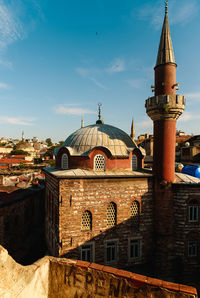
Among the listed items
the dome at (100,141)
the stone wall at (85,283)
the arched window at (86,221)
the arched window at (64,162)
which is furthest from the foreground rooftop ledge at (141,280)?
the arched window at (64,162)

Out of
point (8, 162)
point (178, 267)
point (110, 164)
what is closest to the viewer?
point (178, 267)

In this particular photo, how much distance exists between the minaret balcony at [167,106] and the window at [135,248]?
8310 millimetres

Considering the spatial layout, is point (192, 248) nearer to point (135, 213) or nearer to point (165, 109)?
point (135, 213)

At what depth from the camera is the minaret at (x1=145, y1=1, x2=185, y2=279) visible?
11.8 m

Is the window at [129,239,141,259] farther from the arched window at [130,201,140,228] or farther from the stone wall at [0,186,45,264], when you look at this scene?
the stone wall at [0,186,45,264]

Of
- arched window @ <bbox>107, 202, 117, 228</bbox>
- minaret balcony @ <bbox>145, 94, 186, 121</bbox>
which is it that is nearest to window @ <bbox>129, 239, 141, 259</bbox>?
arched window @ <bbox>107, 202, 117, 228</bbox>

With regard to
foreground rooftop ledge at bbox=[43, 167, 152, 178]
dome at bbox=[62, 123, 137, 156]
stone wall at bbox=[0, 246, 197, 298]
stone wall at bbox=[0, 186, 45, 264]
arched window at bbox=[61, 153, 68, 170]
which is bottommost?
stone wall at bbox=[0, 186, 45, 264]

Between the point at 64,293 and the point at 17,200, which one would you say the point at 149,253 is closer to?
the point at 64,293

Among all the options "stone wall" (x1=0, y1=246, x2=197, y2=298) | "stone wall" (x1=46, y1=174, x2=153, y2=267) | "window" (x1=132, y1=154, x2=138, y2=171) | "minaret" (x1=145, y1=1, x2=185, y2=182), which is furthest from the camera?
"window" (x1=132, y1=154, x2=138, y2=171)

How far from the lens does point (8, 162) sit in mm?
60781

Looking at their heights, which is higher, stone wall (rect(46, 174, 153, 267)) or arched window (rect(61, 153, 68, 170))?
arched window (rect(61, 153, 68, 170))

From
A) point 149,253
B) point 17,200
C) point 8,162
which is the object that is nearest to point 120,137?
point 149,253

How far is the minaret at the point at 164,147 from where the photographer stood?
38.8 feet

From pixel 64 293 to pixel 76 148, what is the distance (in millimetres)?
8863
